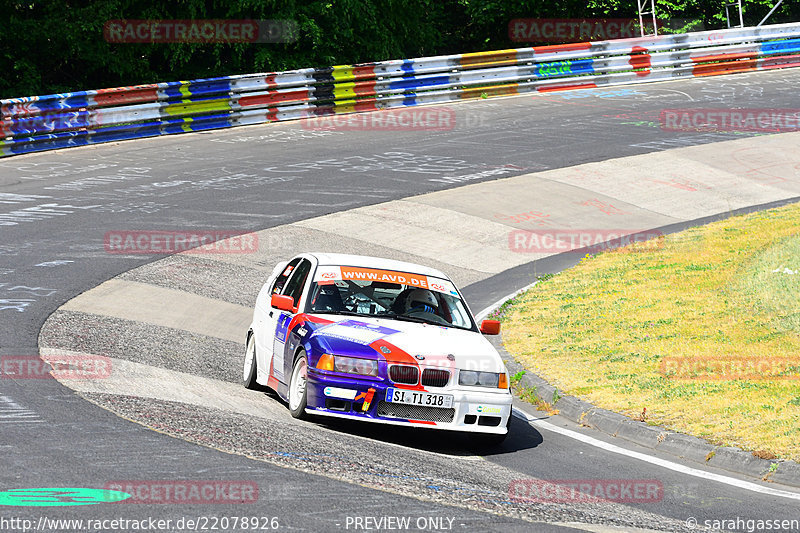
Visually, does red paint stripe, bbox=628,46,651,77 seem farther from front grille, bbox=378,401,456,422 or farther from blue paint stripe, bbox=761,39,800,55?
front grille, bbox=378,401,456,422

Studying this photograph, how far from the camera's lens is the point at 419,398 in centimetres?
891

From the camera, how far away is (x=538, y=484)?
313 inches

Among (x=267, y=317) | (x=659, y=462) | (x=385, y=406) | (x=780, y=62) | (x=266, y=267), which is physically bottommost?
(x=659, y=462)

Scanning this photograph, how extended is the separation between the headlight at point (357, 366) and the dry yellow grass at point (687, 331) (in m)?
2.75

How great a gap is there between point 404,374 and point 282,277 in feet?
9.34

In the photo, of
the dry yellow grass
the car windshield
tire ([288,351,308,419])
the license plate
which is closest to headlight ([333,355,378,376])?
the license plate

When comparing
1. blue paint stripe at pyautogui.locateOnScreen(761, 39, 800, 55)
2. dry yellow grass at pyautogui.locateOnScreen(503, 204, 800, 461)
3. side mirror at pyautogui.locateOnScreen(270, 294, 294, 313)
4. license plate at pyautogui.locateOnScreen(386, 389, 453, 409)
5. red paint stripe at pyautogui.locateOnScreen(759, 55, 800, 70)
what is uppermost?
blue paint stripe at pyautogui.locateOnScreen(761, 39, 800, 55)

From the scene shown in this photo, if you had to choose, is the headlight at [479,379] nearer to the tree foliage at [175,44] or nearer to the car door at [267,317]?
the car door at [267,317]

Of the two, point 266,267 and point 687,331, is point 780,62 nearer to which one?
point 266,267

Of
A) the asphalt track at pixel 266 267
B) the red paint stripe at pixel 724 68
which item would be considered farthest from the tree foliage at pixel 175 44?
the red paint stripe at pixel 724 68

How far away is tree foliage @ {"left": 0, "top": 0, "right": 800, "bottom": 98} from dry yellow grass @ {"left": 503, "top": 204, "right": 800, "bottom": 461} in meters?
16.4

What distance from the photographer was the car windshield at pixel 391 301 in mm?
10008

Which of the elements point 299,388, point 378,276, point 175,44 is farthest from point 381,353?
point 175,44

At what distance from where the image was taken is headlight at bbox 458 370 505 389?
9137 mm
